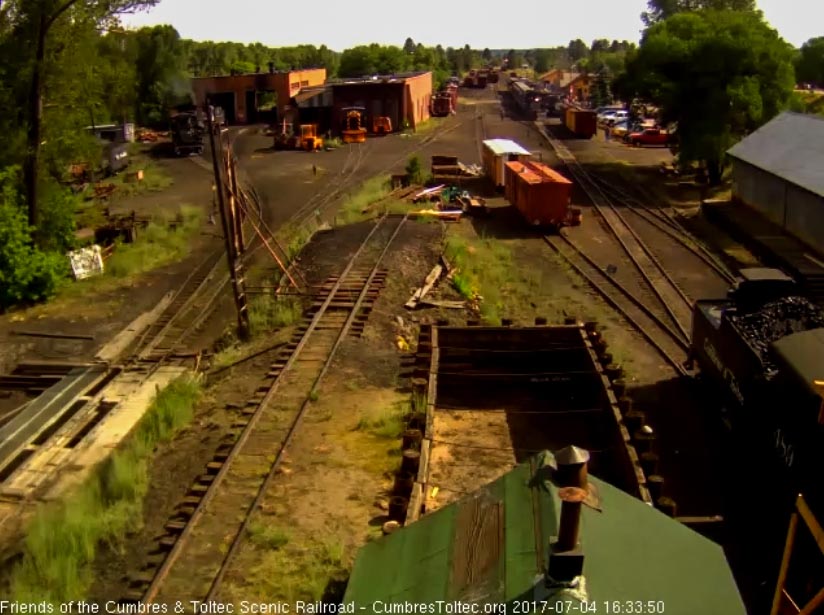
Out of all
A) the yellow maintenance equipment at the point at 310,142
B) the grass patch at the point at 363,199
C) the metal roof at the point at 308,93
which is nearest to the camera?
the grass patch at the point at 363,199

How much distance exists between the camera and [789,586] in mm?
7590

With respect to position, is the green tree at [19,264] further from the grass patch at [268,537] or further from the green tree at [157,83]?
the green tree at [157,83]

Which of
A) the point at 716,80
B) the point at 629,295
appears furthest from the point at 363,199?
the point at 716,80

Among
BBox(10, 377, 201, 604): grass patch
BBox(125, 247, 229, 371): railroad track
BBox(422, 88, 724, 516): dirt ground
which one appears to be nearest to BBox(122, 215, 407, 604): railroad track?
BBox(10, 377, 201, 604): grass patch

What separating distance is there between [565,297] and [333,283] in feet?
18.4

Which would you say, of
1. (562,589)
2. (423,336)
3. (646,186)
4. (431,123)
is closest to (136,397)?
(423,336)

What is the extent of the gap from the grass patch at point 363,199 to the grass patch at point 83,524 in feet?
50.8

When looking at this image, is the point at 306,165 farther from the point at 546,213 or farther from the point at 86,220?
the point at 546,213

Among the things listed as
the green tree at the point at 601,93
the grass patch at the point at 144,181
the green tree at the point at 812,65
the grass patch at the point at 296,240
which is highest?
the green tree at the point at 812,65

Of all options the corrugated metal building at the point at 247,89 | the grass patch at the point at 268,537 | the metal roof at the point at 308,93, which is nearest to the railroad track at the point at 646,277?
the grass patch at the point at 268,537

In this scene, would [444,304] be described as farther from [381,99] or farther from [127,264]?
[381,99]

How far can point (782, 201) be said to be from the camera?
24.8m

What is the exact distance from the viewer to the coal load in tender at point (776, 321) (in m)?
10.9

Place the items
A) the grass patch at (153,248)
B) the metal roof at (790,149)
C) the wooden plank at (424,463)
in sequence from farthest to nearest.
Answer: the metal roof at (790,149) → the grass patch at (153,248) → the wooden plank at (424,463)
